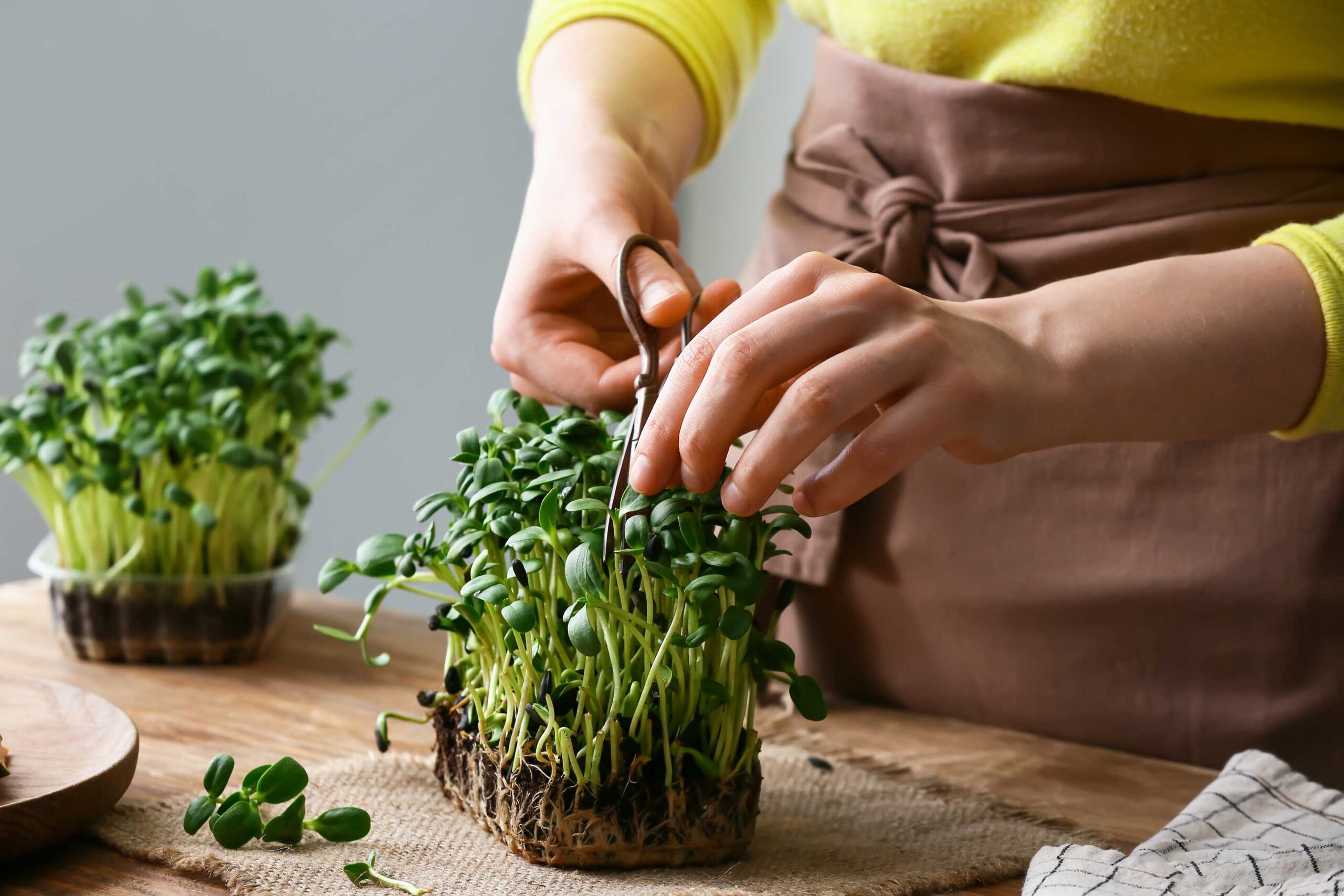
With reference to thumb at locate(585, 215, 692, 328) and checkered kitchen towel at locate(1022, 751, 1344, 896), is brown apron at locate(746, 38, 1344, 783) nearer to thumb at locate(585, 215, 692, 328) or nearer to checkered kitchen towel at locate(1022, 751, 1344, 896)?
checkered kitchen towel at locate(1022, 751, 1344, 896)

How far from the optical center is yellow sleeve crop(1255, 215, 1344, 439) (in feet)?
2.30

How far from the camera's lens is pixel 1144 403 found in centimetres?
67

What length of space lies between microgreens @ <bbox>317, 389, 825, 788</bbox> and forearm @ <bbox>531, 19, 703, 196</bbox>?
31 centimetres

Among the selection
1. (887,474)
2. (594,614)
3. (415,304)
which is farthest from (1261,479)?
(415,304)

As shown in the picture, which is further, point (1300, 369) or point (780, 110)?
point (780, 110)

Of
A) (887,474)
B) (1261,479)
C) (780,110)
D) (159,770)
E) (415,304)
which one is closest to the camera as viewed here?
(887,474)

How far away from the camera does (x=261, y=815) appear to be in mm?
685

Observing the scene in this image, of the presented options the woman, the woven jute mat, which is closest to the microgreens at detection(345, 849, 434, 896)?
the woven jute mat

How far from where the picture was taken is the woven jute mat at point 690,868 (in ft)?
2.02

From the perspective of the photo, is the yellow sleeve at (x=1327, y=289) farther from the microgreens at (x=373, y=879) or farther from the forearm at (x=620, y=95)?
the microgreens at (x=373, y=879)

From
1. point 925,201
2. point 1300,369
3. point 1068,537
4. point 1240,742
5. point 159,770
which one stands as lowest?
point 159,770

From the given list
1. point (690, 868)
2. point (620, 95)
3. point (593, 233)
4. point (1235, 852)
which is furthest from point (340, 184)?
point (1235, 852)

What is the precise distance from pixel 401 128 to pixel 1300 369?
1.85 meters

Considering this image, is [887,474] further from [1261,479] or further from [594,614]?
[1261,479]
